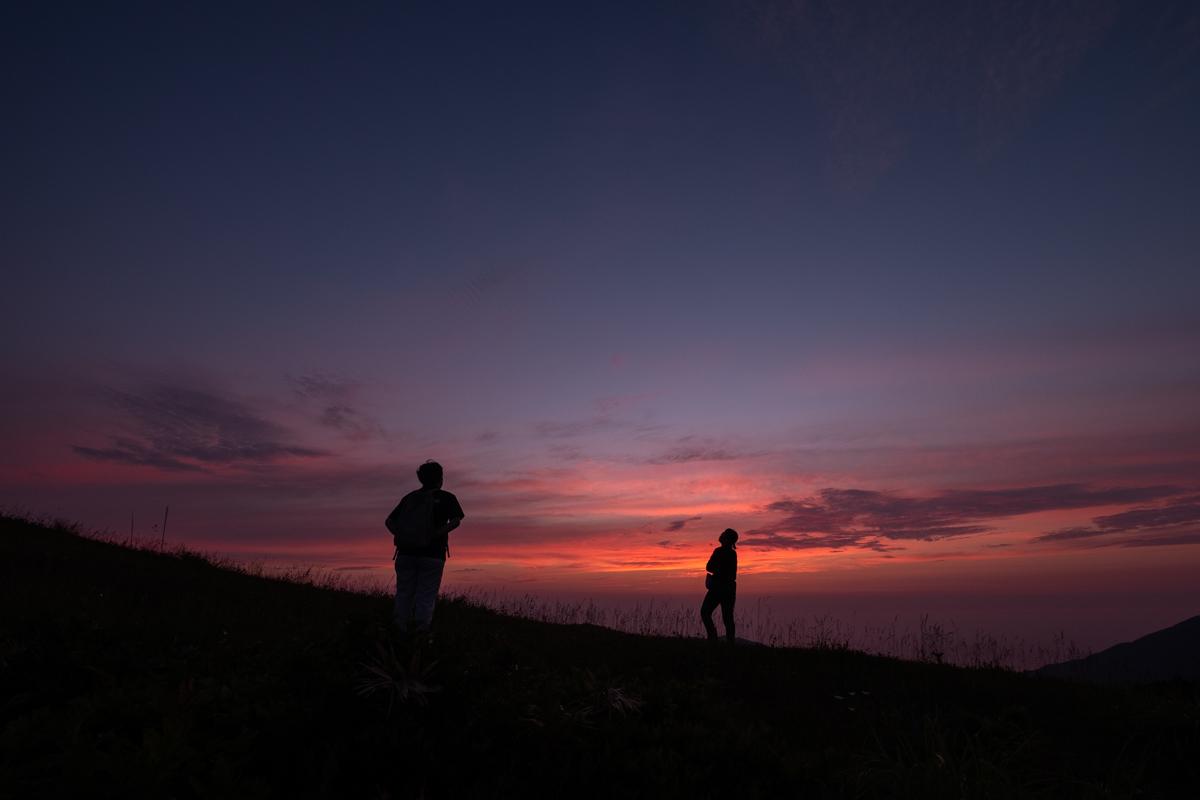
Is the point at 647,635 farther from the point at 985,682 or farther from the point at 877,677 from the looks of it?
the point at 985,682

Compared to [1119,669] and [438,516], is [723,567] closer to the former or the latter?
[438,516]

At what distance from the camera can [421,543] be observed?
920cm

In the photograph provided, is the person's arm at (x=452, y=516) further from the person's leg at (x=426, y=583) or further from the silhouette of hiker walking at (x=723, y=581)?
the silhouette of hiker walking at (x=723, y=581)

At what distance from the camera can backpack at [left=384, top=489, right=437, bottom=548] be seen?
9.20 m

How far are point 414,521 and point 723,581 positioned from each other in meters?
7.50

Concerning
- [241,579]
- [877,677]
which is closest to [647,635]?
[877,677]

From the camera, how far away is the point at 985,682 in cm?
1217

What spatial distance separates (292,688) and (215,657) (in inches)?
89.3

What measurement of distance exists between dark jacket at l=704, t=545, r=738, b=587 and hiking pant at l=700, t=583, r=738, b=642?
0.38 ft

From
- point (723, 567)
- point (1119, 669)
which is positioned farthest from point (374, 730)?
point (1119, 669)

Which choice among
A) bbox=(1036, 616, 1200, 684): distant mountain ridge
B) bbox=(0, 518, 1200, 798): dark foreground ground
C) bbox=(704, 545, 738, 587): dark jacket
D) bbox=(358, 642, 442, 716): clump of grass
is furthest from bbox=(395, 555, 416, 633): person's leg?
bbox=(1036, 616, 1200, 684): distant mountain ridge

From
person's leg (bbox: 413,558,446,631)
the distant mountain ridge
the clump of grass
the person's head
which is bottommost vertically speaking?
the distant mountain ridge

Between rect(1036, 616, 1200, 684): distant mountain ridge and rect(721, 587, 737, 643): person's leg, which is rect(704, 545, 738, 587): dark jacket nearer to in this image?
rect(721, 587, 737, 643): person's leg

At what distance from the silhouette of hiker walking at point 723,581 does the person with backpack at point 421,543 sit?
6844 millimetres
